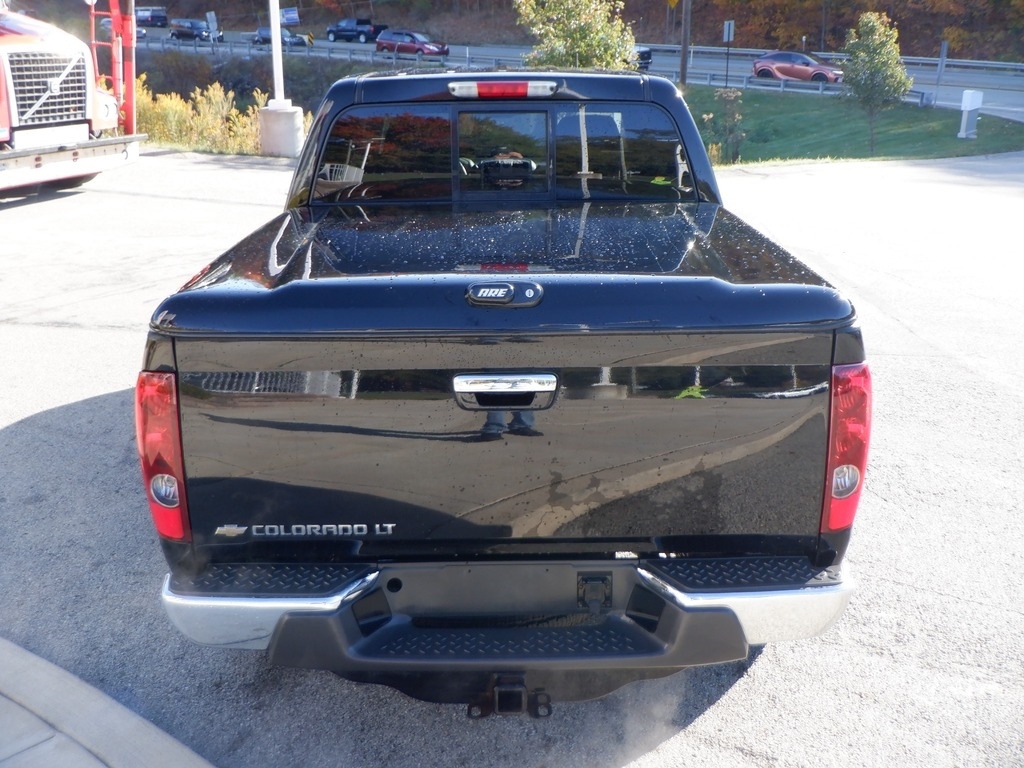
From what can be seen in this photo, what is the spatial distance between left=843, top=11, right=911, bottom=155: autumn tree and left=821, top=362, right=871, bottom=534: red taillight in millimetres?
28795

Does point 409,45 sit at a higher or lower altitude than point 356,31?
lower

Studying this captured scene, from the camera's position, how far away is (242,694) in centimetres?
358

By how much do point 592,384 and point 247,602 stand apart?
109 cm

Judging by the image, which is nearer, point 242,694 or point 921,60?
point 242,694

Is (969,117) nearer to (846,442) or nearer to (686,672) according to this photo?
(686,672)

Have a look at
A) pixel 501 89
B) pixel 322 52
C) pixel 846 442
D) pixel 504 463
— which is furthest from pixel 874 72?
pixel 322 52

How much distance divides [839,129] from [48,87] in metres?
27.0

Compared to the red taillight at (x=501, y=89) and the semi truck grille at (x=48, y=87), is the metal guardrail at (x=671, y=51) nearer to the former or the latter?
the semi truck grille at (x=48, y=87)

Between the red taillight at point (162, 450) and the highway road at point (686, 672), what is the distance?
35.3 inches

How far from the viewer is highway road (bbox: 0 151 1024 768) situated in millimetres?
3312

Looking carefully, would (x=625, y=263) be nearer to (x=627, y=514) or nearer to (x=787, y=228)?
(x=627, y=514)

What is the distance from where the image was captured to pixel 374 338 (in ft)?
8.82

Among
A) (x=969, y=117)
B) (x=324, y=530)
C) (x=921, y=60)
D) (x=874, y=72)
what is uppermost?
(x=921, y=60)

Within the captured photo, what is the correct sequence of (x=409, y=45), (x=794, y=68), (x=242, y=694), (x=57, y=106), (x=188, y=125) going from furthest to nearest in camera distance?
(x=409, y=45)
(x=794, y=68)
(x=188, y=125)
(x=57, y=106)
(x=242, y=694)
